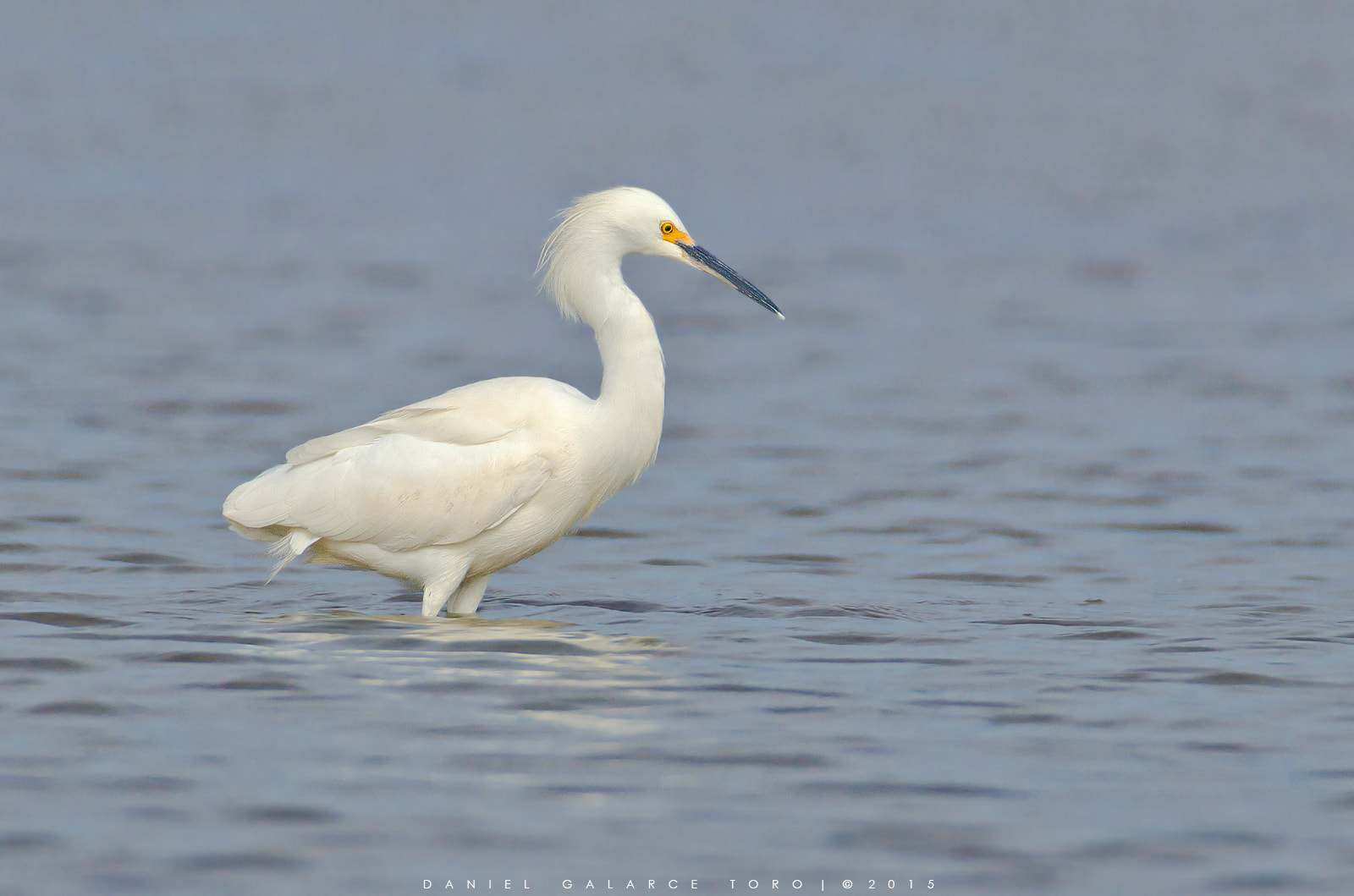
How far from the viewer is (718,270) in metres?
8.97

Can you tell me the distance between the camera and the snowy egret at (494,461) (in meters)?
8.51

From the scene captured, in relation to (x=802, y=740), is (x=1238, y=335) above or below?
above

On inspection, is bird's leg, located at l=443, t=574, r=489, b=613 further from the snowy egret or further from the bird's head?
the bird's head

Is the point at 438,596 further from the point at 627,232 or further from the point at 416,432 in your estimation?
the point at 627,232

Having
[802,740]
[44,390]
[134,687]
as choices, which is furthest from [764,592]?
[44,390]

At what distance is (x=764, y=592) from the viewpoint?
9242 millimetres

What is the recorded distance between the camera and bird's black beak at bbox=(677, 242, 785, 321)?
29.1 feet

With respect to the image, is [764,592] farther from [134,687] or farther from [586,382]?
[586,382]

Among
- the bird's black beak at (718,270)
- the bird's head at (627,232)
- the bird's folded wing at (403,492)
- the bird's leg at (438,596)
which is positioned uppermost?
the bird's head at (627,232)

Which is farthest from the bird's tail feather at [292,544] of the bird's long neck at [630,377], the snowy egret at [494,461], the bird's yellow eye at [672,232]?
the bird's yellow eye at [672,232]

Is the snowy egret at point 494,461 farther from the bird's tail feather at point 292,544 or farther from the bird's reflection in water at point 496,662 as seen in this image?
the bird's reflection in water at point 496,662

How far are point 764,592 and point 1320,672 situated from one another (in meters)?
2.59

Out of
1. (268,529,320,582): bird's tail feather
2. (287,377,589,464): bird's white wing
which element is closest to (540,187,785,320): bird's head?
(287,377,589,464): bird's white wing

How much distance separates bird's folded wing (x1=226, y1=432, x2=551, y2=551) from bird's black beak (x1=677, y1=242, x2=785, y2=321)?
45.5 inches
